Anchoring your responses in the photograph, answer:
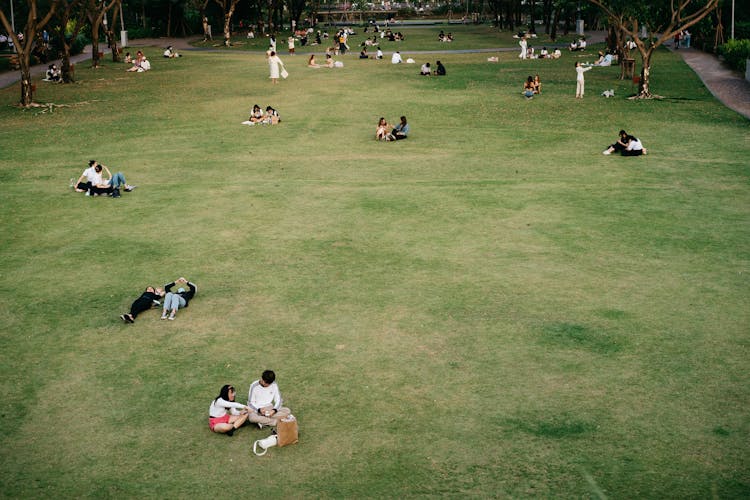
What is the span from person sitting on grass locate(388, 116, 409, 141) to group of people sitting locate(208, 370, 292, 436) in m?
19.2

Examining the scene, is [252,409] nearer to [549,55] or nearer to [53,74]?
[53,74]

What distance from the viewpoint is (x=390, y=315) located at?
14.2m

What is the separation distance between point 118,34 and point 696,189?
72701mm

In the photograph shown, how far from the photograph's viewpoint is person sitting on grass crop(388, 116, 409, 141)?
1147 inches

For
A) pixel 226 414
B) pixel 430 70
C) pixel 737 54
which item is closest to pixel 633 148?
pixel 226 414

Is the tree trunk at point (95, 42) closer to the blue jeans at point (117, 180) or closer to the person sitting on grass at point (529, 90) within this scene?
the person sitting on grass at point (529, 90)

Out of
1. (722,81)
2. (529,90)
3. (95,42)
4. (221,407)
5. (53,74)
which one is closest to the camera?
(221,407)

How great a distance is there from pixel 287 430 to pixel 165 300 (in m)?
5.09

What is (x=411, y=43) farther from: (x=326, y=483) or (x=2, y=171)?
(x=326, y=483)

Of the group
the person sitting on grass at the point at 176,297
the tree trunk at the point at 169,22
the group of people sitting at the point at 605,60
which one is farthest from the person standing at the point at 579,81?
the tree trunk at the point at 169,22

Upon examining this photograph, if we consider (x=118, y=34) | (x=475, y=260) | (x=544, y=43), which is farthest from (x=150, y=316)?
(x=118, y=34)

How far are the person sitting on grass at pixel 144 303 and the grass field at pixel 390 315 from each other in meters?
0.21

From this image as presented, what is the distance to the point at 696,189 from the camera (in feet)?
71.8

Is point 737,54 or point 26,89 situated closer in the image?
point 26,89
